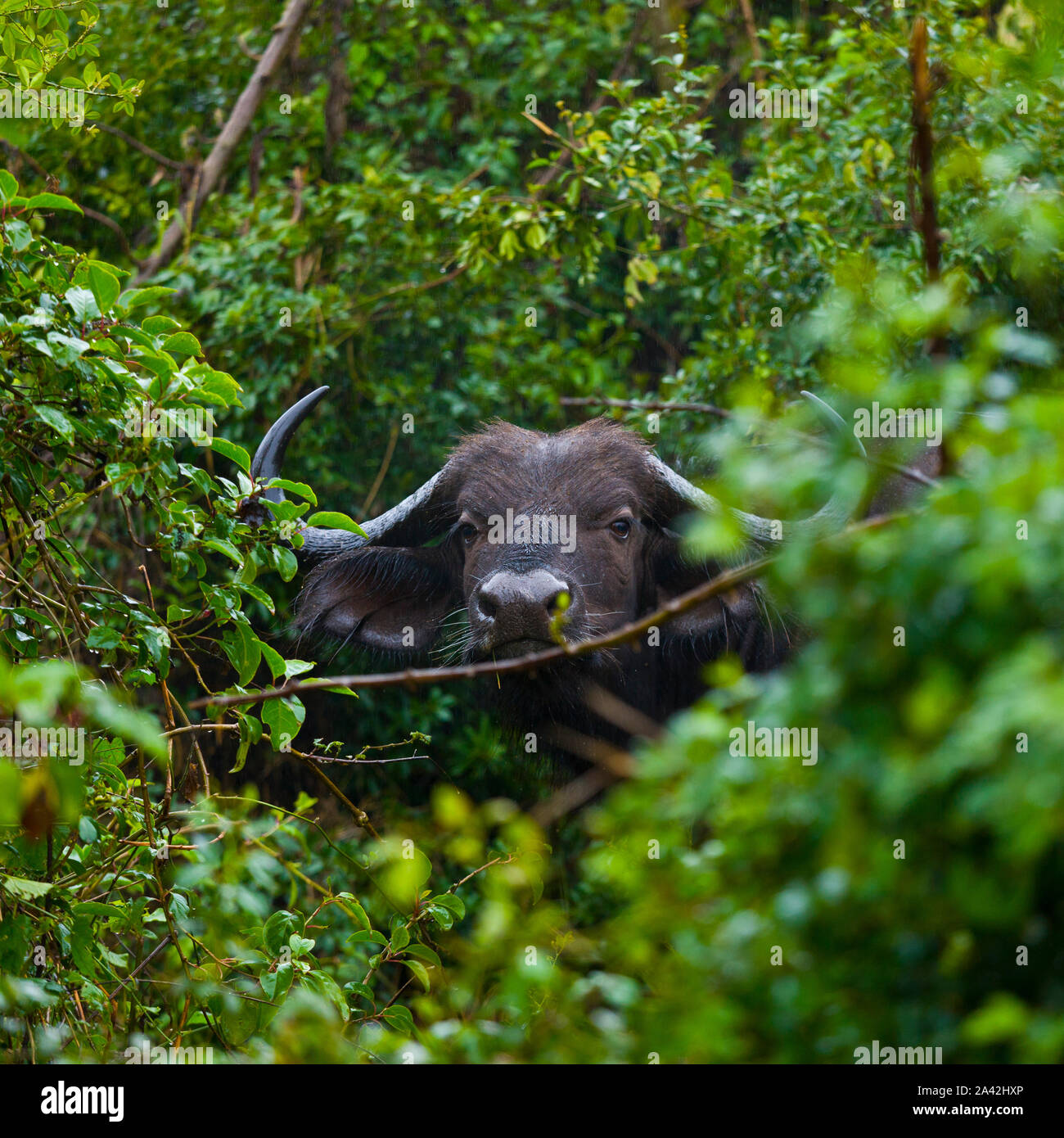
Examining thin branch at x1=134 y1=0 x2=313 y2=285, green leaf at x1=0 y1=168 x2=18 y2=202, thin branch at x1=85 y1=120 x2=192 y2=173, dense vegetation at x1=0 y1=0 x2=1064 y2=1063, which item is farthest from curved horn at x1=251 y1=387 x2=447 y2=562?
green leaf at x1=0 y1=168 x2=18 y2=202

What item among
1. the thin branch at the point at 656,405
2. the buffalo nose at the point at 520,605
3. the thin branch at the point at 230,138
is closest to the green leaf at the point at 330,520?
the thin branch at the point at 656,405

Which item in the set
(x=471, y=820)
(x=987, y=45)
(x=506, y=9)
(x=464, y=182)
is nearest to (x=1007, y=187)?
(x=987, y=45)

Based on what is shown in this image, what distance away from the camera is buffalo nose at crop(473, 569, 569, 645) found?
11.6ft

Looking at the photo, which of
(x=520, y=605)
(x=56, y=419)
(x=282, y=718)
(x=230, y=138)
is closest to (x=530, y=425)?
(x=230, y=138)

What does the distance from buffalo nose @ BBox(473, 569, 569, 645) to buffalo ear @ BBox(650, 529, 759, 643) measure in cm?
77

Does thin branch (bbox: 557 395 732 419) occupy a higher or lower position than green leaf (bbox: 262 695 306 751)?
higher

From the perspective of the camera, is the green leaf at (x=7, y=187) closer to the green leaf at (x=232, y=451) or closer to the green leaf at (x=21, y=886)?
the green leaf at (x=232, y=451)

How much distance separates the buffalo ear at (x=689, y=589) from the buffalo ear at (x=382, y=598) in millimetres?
819

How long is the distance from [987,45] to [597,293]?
8.69 ft

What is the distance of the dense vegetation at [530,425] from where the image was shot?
0.94 meters

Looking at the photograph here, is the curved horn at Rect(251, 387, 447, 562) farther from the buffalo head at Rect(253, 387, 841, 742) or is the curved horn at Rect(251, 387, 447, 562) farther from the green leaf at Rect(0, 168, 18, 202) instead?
the green leaf at Rect(0, 168, 18, 202)

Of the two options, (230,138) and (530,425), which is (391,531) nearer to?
(530,425)

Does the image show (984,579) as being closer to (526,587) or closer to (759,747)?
(759,747)

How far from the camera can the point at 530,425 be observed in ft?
19.4
